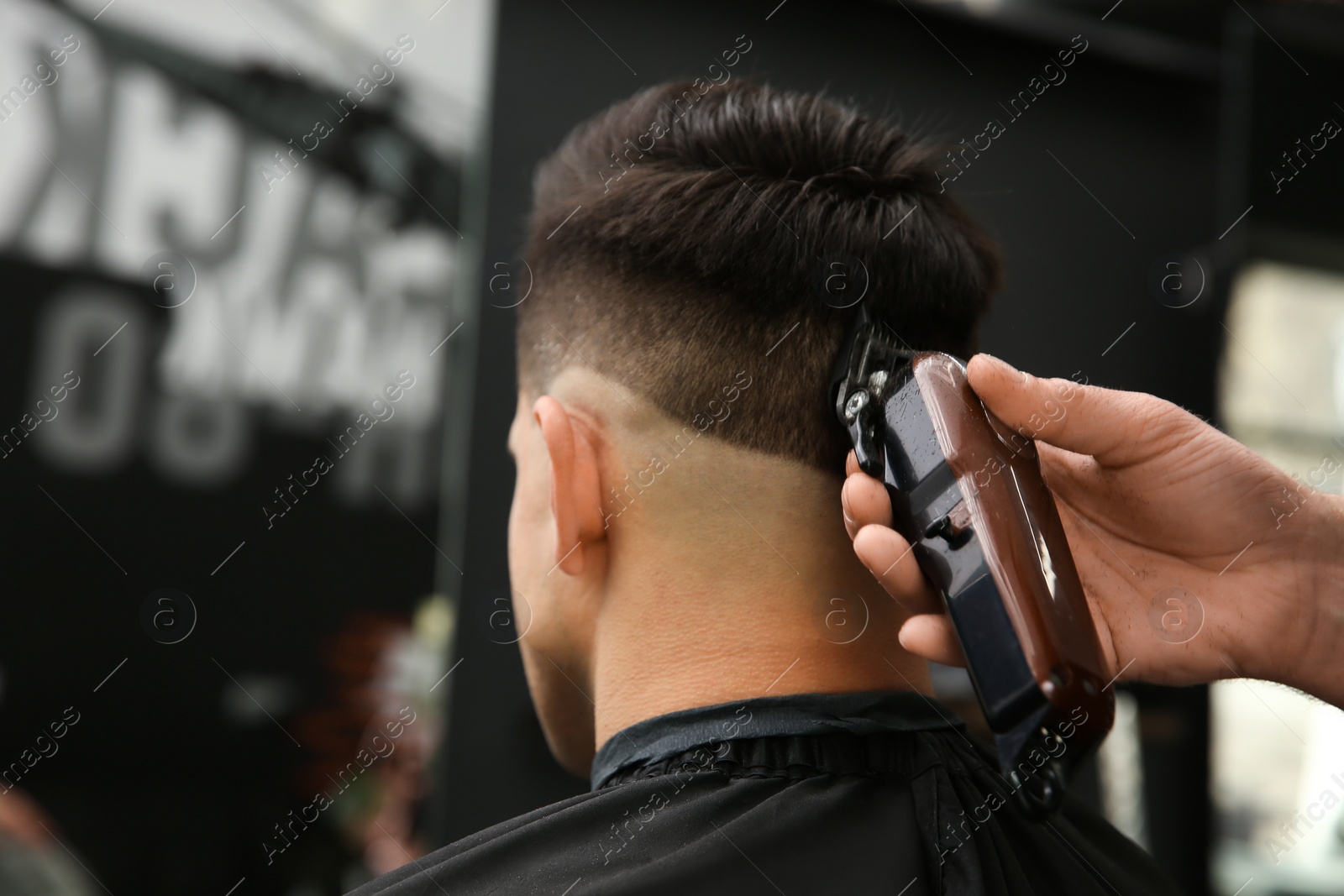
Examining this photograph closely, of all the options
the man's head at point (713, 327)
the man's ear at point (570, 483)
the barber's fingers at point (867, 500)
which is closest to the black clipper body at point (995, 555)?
the barber's fingers at point (867, 500)

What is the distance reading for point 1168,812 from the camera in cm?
293

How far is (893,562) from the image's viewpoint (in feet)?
3.31

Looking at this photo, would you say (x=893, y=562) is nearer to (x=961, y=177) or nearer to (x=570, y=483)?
(x=570, y=483)

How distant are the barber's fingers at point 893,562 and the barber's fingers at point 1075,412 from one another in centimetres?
17

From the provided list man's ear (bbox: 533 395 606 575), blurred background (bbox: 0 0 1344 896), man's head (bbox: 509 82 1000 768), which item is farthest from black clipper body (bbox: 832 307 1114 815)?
blurred background (bbox: 0 0 1344 896)

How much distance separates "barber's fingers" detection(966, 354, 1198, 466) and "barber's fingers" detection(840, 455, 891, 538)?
138mm

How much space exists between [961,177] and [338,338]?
1.95 m

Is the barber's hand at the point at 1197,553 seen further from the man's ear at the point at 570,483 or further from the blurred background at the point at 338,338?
the blurred background at the point at 338,338

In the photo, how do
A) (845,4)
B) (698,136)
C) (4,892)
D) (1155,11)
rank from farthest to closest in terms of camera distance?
(1155,11) → (845,4) → (4,892) → (698,136)

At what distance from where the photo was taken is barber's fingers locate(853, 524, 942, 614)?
1005 millimetres

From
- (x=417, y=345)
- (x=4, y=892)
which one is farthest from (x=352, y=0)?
(x=4, y=892)

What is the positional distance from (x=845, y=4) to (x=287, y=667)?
248 centimetres

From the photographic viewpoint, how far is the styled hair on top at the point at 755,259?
4.01 feet

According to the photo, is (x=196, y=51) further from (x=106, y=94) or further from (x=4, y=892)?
(x=4, y=892)
